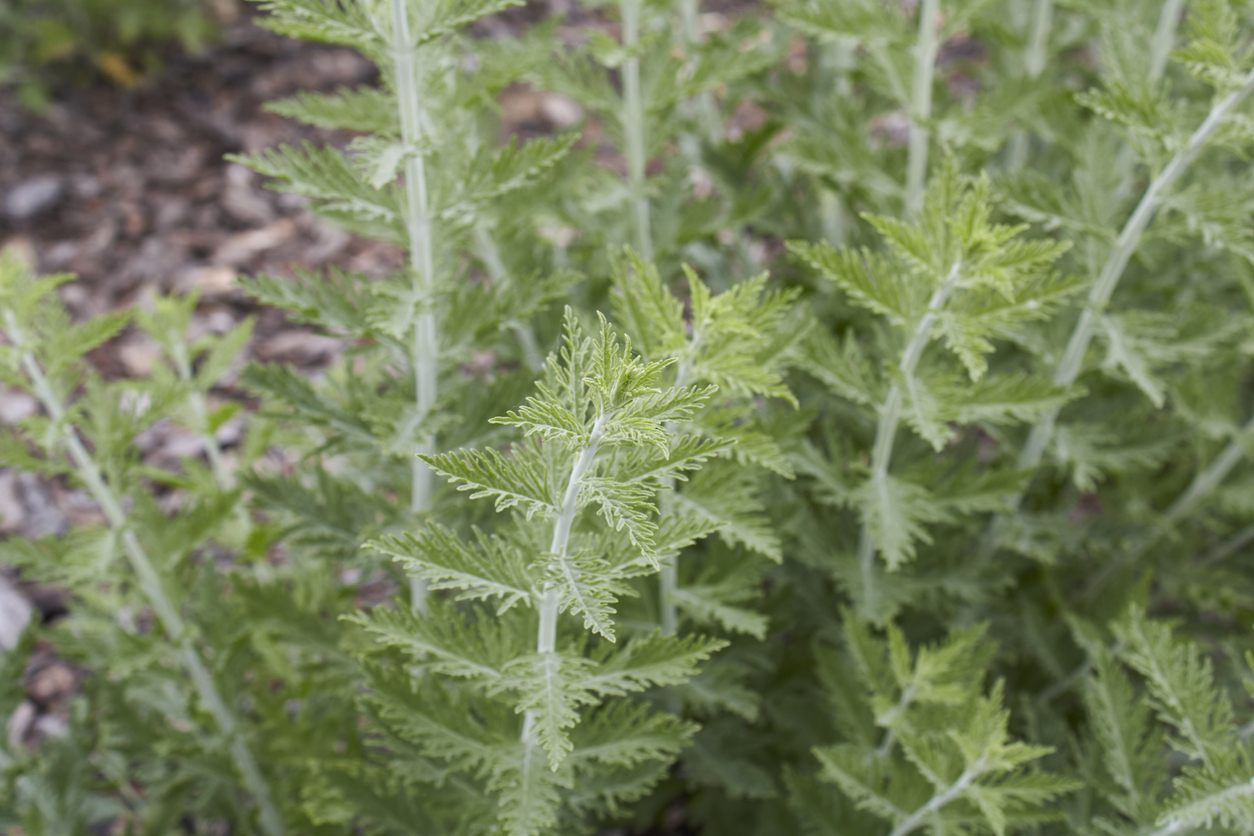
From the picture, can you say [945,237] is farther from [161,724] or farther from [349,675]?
[161,724]

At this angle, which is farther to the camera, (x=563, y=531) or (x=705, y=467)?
(x=705, y=467)

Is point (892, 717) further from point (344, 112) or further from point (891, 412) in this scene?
point (344, 112)

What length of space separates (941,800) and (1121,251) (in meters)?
1.04

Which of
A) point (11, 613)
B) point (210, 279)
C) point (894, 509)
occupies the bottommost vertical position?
point (11, 613)

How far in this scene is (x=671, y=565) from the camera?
4.61 feet

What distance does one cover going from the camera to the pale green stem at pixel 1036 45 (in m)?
2.38

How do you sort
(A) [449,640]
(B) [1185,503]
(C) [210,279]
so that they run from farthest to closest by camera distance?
(C) [210,279]
(B) [1185,503]
(A) [449,640]

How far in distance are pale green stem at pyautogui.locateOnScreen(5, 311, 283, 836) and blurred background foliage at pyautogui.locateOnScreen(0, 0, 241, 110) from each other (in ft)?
10.6

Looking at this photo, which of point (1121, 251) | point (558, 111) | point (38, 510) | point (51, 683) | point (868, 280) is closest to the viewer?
point (868, 280)

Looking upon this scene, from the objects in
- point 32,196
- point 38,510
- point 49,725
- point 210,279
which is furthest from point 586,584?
point 32,196

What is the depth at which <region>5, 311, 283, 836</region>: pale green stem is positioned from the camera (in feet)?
5.51

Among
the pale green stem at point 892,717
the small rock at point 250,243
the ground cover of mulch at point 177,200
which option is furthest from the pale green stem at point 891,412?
the small rock at point 250,243

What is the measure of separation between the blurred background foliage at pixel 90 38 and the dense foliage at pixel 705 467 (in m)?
2.85

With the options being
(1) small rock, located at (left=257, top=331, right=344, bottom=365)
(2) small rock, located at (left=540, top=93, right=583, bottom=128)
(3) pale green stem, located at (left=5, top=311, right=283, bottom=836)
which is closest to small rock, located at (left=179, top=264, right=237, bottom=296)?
(1) small rock, located at (left=257, top=331, right=344, bottom=365)
